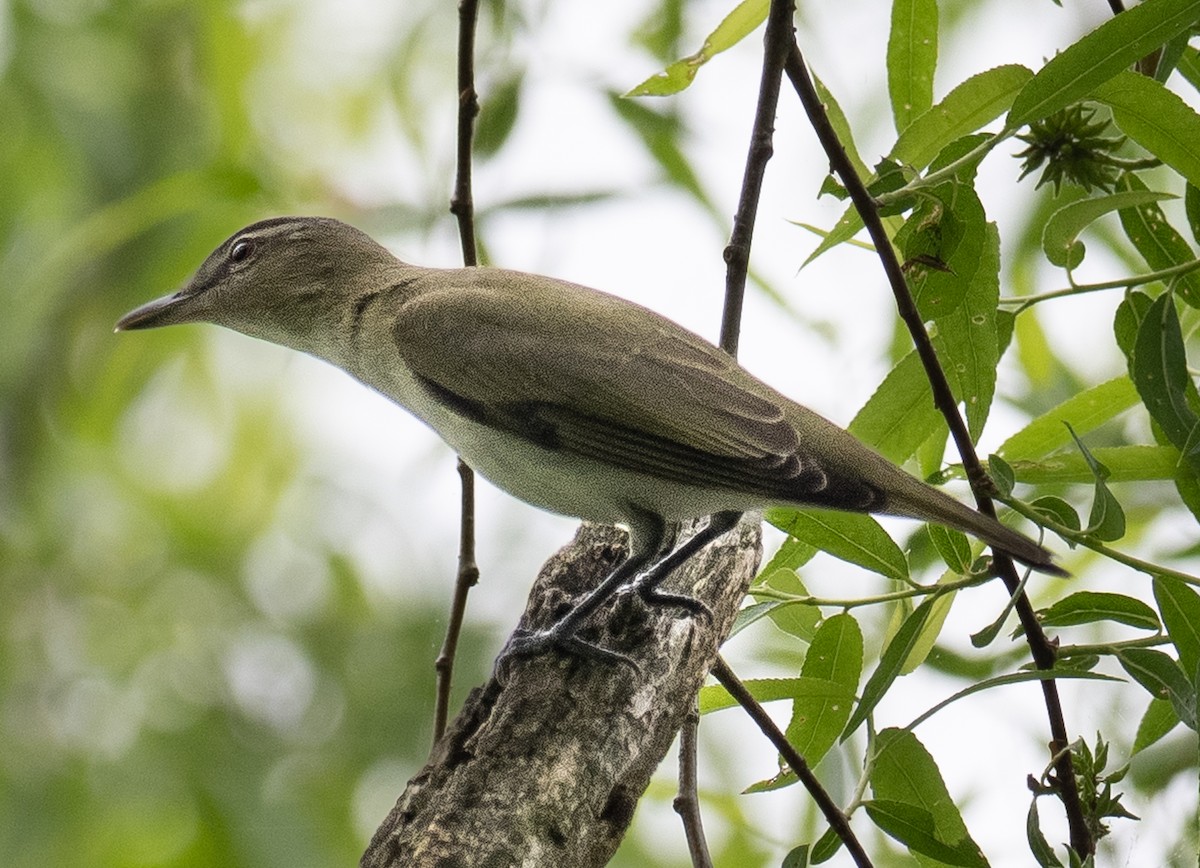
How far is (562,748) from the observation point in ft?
7.64

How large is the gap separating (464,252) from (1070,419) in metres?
1.44

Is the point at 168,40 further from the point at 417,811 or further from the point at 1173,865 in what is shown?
the point at 1173,865

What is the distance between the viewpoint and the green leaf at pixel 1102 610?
92.5 inches

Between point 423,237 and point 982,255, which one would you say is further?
point 423,237

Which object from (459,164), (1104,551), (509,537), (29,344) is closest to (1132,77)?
(1104,551)

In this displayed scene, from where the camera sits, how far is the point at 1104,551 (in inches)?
87.8

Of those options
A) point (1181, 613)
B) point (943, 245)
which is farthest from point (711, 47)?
point (1181, 613)

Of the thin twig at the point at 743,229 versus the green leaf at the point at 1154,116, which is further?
the thin twig at the point at 743,229

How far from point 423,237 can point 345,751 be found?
1.68m

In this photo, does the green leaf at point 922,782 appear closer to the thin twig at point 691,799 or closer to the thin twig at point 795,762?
the thin twig at point 795,762

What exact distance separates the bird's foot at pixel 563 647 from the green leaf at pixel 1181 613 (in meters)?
0.94

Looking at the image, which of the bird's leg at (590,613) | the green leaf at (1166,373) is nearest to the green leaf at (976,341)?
the green leaf at (1166,373)

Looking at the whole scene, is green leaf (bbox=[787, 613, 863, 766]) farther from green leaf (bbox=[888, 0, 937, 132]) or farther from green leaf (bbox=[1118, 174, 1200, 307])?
green leaf (bbox=[888, 0, 937, 132])

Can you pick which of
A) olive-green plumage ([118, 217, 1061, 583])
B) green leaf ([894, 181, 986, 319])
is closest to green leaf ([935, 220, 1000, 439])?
green leaf ([894, 181, 986, 319])
